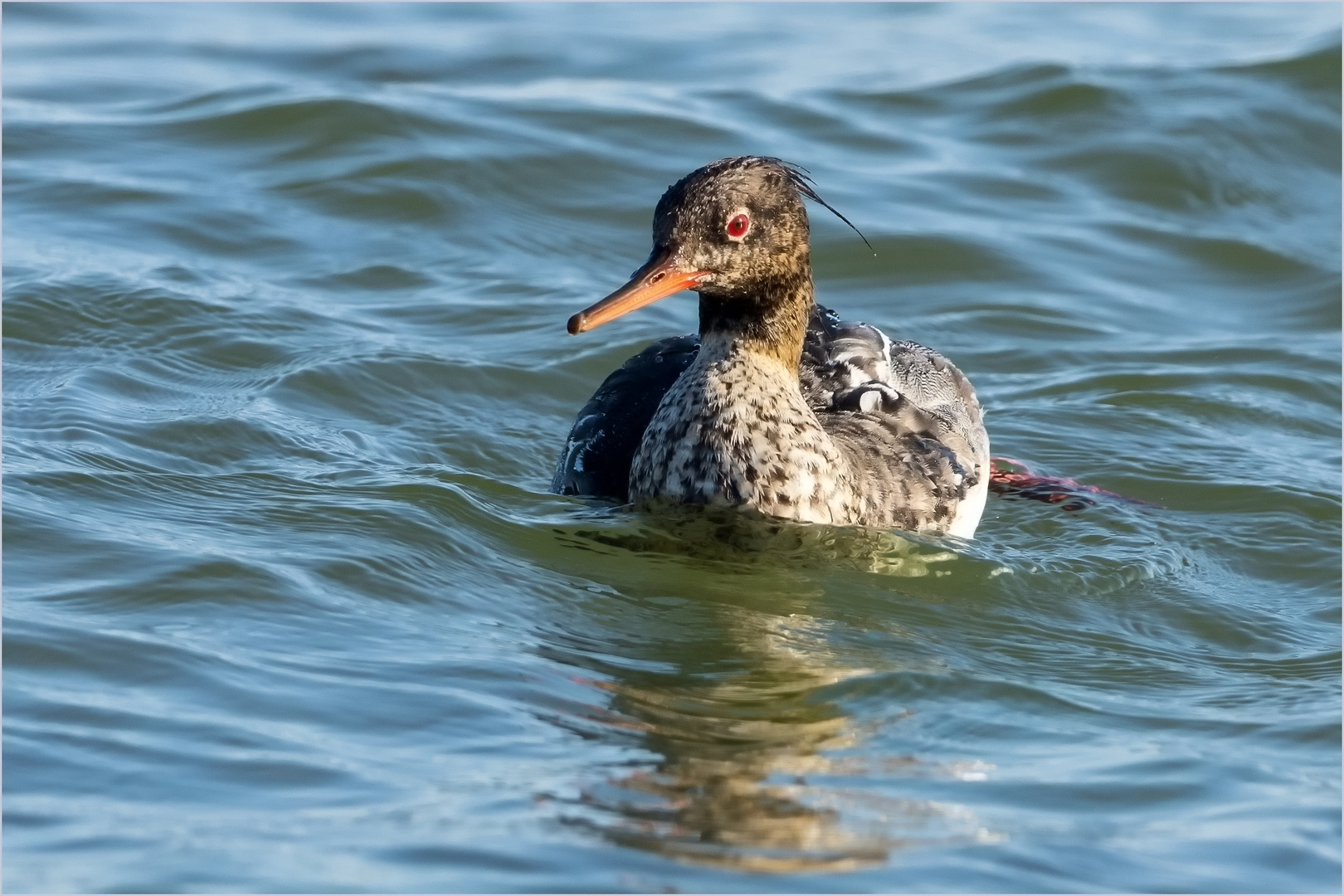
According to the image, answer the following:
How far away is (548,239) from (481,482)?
416 centimetres

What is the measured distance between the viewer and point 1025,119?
47.8 feet

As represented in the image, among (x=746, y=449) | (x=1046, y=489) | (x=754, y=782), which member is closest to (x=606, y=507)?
(x=746, y=449)

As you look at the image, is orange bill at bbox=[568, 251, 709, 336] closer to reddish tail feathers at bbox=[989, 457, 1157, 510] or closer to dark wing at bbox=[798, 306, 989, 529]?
dark wing at bbox=[798, 306, 989, 529]

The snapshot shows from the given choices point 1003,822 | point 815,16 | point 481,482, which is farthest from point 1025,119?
point 1003,822

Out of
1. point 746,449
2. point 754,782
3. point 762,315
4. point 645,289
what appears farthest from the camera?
point 762,315

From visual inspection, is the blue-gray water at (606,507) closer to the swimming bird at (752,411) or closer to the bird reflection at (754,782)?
the bird reflection at (754,782)

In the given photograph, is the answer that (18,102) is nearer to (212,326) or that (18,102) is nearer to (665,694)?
(212,326)

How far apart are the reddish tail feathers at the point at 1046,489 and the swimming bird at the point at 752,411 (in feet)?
1.94

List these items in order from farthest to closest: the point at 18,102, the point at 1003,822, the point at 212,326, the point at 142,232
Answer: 1. the point at 18,102
2. the point at 142,232
3. the point at 212,326
4. the point at 1003,822

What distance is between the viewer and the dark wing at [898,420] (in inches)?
308

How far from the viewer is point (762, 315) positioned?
7.61m

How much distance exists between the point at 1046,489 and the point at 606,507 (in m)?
2.29

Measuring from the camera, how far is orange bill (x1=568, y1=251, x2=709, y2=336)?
23.1 ft

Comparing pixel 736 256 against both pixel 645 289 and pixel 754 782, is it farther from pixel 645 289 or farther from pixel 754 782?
pixel 754 782
